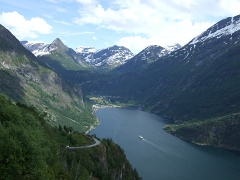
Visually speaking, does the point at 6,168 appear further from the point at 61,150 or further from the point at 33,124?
the point at 61,150

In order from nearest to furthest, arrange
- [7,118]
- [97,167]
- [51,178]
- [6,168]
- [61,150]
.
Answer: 1. [6,168]
2. [51,178]
3. [7,118]
4. [61,150]
5. [97,167]

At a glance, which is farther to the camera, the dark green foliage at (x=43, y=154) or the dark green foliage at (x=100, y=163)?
the dark green foliage at (x=100, y=163)

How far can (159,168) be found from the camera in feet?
653

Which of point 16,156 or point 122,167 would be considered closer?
point 16,156

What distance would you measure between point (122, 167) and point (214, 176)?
81.7 m

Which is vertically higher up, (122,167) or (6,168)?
(6,168)

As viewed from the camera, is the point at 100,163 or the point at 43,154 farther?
the point at 100,163

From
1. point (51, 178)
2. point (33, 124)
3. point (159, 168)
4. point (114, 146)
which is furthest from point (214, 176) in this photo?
point (51, 178)

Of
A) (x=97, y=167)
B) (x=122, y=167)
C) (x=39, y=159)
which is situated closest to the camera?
(x=39, y=159)

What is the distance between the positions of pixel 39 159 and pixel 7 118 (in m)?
23.1

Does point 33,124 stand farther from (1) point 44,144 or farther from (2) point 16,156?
(2) point 16,156

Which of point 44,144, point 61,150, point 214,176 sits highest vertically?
point 44,144

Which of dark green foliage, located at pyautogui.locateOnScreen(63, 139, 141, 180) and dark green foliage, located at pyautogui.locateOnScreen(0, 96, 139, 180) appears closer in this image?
dark green foliage, located at pyautogui.locateOnScreen(0, 96, 139, 180)

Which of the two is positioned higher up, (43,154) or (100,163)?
(43,154)
